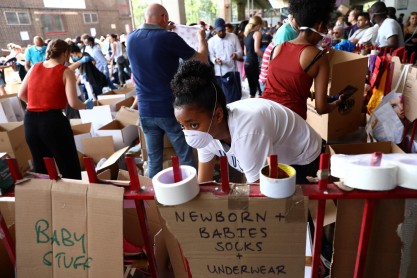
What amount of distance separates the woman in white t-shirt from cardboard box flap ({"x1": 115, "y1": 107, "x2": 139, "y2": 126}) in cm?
248

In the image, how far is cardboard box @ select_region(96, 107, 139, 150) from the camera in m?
3.52

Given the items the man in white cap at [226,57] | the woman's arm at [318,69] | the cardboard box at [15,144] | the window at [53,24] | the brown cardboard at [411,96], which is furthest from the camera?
the window at [53,24]

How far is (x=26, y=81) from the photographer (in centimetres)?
244

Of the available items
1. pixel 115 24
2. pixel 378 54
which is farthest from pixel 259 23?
pixel 115 24

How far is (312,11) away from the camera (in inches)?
70.2

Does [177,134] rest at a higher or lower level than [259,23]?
lower

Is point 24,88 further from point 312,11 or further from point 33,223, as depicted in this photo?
point 312,11

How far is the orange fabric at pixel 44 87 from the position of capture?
234cm

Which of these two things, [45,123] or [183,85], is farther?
[45,123]

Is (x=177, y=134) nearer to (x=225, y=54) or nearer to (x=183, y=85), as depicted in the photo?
(x=183, y=85)

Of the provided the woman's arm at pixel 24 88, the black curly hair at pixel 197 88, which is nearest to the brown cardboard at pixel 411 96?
the black curly hair at pixel 197 88

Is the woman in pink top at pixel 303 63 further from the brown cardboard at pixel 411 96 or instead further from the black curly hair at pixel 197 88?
the brown cardboard at pixel 411 96

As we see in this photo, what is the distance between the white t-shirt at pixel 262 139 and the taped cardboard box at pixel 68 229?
0.54 m

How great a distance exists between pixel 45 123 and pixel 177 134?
40.6 inches
